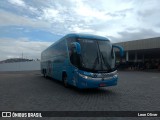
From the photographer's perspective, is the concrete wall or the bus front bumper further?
the concrete wall

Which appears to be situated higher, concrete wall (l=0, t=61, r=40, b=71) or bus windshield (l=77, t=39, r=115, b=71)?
bus windshield (l=77, t=39, r=115, b=71)

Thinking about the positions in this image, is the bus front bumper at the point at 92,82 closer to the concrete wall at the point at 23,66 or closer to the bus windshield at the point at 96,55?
the bus windshield at the point at 96,55

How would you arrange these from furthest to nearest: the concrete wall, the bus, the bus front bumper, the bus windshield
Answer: the concrete wall
the bus windshield
the bus
the bus front bumper

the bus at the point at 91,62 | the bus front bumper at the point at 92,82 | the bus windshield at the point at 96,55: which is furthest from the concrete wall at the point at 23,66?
the bus front bumper at the point at 92,82

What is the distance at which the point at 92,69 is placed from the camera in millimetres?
11898

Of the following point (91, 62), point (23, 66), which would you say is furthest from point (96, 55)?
point (23, 66)

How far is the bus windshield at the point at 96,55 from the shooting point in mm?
12047

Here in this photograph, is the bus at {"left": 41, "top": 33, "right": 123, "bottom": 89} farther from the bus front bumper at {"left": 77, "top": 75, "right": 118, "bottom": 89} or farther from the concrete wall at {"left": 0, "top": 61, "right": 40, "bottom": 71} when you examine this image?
the concrete wall at {"left": 0, "top": 61, "right": 40, "bottom": 71}

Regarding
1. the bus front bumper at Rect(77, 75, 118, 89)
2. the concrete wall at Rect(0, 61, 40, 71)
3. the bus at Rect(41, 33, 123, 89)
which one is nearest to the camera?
the bus front bumper at Rect(77, 75, 118, 89)

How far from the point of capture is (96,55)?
12.3 m

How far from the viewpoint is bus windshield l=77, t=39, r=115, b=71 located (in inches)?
474

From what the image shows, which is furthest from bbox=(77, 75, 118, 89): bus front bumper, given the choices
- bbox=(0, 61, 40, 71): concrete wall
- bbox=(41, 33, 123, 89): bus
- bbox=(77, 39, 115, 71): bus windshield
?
bbox=(0, 61, 40, 71): concrete wall

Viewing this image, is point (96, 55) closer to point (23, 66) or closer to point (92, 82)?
point (92, 82)

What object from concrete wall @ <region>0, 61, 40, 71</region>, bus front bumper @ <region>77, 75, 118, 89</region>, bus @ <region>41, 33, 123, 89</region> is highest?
bus @ <region>41, 33, 123, 89</region>
